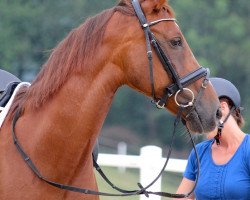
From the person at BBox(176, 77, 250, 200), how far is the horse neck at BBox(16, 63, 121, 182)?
0.92 m

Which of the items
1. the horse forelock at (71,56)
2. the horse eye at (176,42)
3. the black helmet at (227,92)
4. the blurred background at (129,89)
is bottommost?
the blurred background at (129,89)

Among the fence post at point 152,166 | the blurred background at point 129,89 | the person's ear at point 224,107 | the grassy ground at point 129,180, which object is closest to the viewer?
the person's ear at point 224,107

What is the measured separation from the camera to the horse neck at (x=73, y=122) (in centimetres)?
405

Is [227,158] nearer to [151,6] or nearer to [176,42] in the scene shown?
[176,42]

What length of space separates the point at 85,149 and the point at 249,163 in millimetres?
1201

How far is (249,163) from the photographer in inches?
184

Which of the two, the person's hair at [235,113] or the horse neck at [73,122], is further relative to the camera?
the person's hair at [235,113]

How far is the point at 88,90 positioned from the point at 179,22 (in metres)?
21.0

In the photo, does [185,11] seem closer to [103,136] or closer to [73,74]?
[103,136]

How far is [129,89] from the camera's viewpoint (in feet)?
81.5

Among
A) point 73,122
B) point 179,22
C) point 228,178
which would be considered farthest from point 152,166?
point 179,22

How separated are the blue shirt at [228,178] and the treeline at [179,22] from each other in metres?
19.8

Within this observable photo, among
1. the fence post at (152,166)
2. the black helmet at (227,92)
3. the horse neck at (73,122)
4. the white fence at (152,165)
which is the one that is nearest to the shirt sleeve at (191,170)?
the black helmet at (227,92)

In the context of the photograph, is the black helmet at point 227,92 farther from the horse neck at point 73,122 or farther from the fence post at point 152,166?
the fence post at point 152,166
